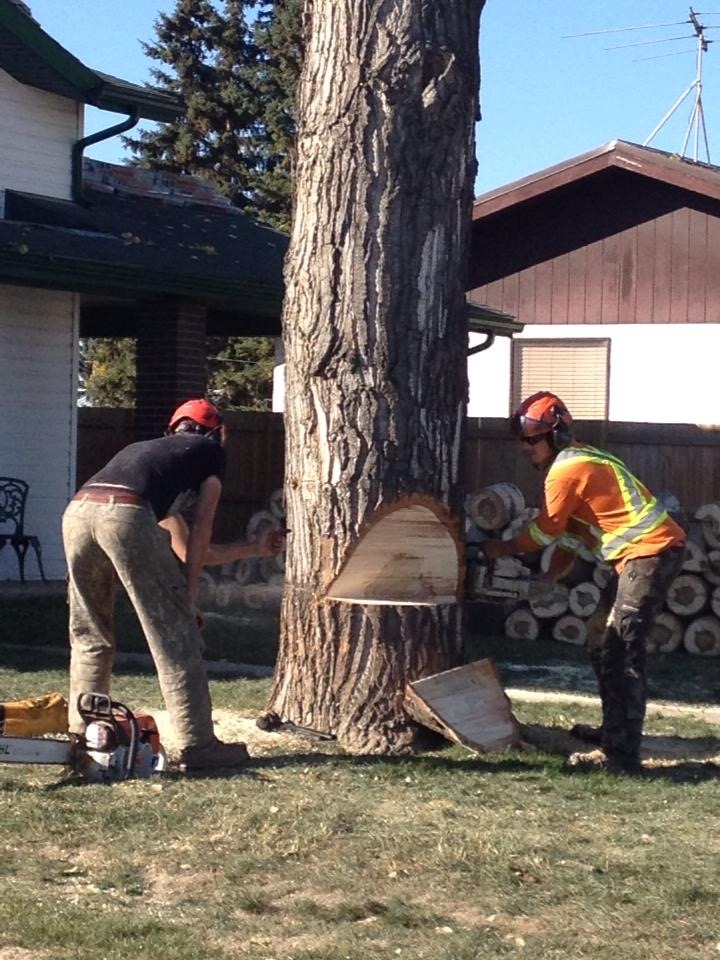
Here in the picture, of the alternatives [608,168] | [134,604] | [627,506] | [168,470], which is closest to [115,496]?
[168,470]

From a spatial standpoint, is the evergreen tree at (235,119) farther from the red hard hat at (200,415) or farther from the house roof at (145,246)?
the red hard hat at (200,415)

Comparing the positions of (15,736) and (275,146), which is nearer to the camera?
(15,736)

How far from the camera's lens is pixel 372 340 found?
26.2ft

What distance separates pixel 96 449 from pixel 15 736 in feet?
41.6

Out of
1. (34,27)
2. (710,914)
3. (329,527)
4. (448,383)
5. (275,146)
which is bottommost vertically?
(710,914)

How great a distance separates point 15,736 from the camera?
7.04m

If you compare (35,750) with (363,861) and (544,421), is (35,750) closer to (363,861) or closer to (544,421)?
(363,861)

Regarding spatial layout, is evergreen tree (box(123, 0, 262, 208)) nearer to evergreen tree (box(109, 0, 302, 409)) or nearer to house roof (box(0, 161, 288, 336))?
evergreen tree (box(109, 0, 302, 409))

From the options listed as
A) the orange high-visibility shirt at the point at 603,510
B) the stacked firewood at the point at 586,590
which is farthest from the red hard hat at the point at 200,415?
the stacked firewood at the point at 586,590

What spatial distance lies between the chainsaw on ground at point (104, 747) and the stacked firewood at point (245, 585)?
721 cm

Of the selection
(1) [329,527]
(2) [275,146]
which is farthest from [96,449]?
(2) [275,146]

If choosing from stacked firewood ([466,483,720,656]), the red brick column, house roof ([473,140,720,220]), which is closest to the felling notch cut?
stacked firewood ([466,483,720,656])

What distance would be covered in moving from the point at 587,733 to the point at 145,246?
7955 mm

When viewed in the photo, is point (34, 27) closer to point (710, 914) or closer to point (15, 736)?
point (15, 736)
